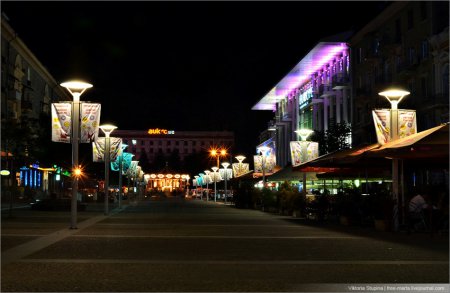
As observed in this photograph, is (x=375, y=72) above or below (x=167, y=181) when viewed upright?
above

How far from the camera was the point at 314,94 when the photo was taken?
82.2m

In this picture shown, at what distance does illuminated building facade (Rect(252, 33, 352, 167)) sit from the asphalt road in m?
49.9

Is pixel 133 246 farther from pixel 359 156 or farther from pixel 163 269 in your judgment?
pixel 359 156

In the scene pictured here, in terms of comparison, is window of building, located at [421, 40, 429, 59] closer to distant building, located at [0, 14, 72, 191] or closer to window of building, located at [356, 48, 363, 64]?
window of building, located at [356, 48, 363, 64]

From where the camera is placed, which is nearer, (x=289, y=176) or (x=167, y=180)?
(x=289, y=176)

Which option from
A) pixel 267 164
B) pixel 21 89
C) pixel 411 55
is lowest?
pixel 267 164

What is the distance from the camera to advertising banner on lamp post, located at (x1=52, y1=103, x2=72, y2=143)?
88.3 feet

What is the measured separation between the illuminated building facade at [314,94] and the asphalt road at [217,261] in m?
49.9

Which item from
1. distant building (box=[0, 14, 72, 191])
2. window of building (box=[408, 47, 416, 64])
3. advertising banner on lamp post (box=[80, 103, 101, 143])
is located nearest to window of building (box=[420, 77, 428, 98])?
window of building (box=[408, 47, 416, 64])

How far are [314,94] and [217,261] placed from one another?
69.1 m

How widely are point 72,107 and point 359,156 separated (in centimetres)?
1125

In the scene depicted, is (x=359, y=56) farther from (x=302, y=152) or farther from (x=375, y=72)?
(x=302, y=152)
